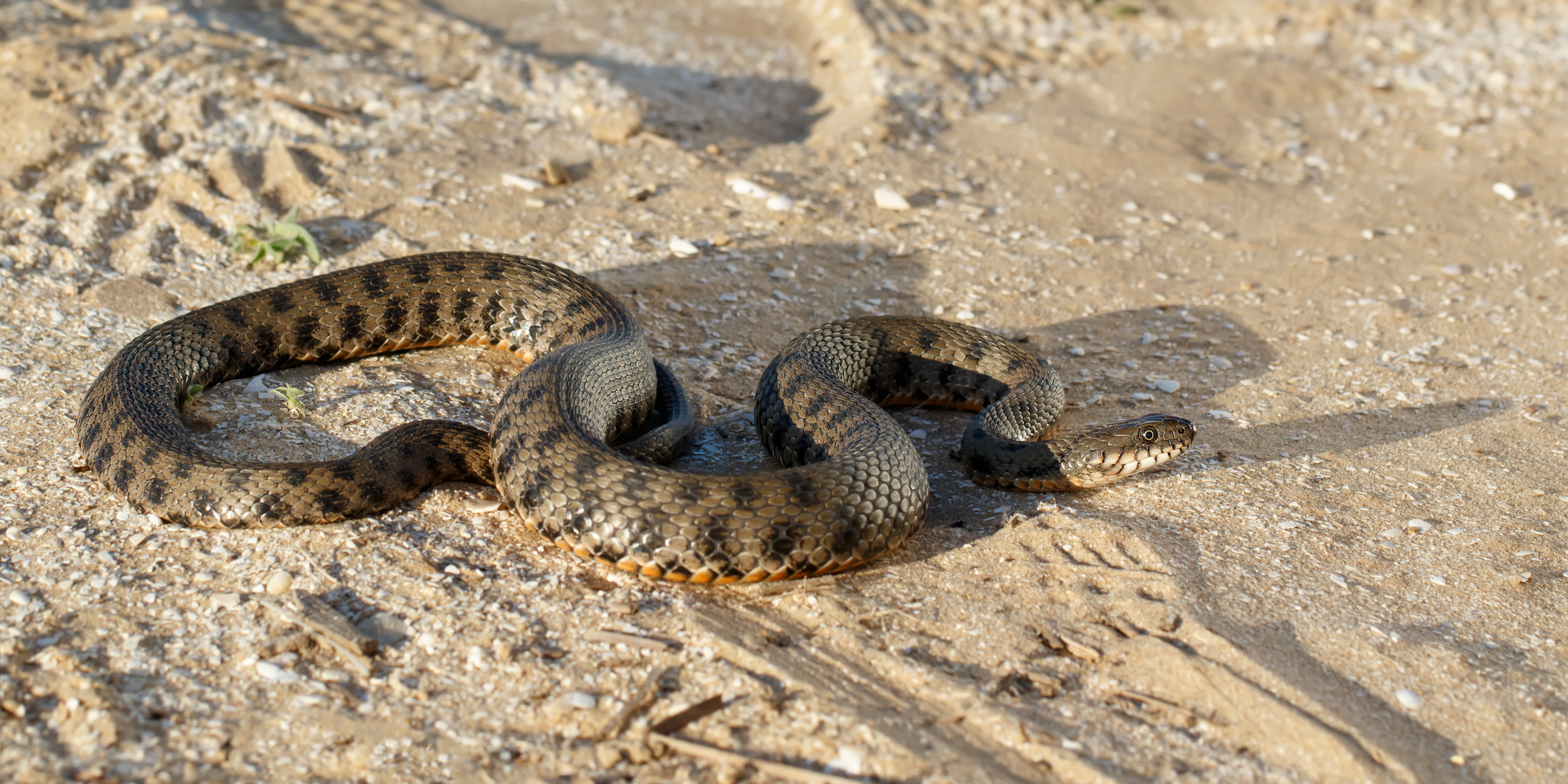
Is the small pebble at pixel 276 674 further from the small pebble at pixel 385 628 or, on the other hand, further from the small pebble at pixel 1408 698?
the small pebble at pixel 1408 698

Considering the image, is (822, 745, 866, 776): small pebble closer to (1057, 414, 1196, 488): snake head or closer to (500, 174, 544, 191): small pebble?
(1057, 414, 1196, 488): snake head

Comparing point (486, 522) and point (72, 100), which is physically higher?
point (72, 100)

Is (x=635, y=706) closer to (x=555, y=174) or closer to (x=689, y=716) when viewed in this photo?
(x=689, y=716)

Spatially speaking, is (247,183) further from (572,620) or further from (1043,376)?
(1043,376)

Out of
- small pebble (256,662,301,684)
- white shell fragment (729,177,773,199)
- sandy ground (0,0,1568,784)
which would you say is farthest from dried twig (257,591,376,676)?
white shell fragment (729,177,773,199)

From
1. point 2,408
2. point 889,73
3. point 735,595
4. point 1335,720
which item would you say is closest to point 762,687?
point 735,595
